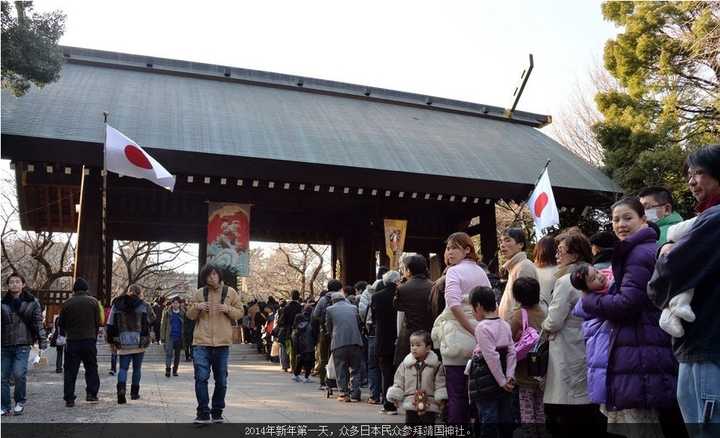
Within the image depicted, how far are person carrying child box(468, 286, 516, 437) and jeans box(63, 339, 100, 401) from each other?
527cm

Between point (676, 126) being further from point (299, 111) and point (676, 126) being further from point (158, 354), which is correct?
point (158, 354)

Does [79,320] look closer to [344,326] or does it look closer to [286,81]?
[344,326]

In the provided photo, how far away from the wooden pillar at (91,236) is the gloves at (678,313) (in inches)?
474

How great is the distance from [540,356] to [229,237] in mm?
11165

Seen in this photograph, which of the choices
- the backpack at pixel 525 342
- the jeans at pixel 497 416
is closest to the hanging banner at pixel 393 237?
the backpack at pixel 525 342

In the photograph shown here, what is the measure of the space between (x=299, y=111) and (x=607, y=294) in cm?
1462

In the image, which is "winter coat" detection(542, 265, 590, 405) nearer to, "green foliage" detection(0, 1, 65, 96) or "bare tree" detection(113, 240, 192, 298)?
"green foliage" detection(0, 1, 65, 96)

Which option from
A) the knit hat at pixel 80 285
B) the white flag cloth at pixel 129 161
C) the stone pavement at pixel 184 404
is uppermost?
the white flag cloth at pixel 129 161

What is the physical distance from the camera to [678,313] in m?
2.28

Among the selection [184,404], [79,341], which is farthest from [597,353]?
[79,341]

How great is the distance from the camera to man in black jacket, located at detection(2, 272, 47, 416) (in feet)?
22.3

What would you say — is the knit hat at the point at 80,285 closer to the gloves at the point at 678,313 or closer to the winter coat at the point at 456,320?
the winter coat at the point at 456,320

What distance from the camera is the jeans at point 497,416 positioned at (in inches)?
162

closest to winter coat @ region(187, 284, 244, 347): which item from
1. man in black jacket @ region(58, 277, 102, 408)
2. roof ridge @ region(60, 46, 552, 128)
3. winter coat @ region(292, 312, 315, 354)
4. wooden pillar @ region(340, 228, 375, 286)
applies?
man in black jacket @ region(58, 277, 102, 408)
